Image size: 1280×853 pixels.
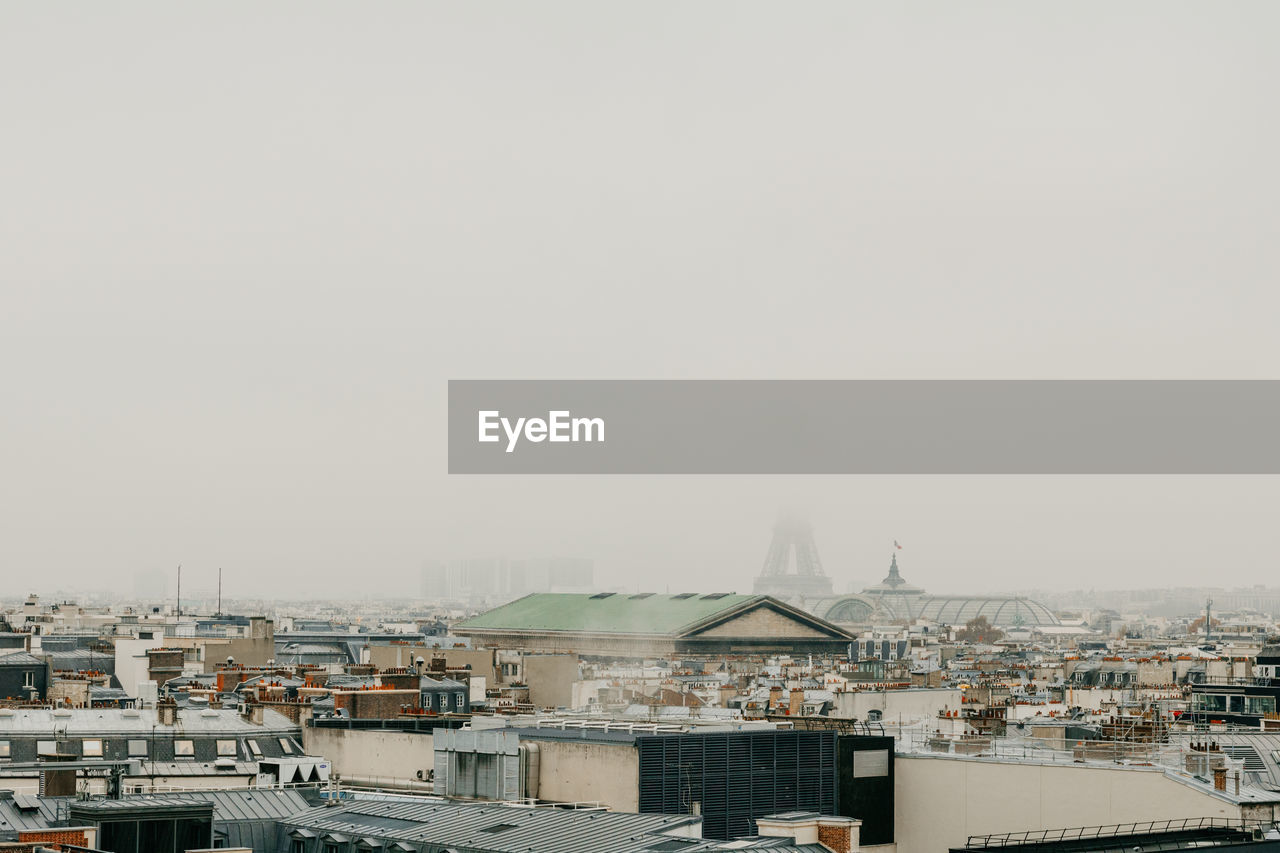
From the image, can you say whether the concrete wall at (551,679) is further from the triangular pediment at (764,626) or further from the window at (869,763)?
the triangular pediment at (764,626)

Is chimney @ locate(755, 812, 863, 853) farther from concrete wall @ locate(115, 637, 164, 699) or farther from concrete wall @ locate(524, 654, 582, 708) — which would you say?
concrete wall @ locate(524, 654, 582, 708)

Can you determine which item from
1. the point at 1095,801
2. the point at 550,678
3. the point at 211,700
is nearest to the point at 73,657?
the point at 550,678

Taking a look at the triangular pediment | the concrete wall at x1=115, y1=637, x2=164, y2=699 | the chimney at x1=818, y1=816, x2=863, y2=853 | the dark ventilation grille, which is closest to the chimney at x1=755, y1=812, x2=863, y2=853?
the chimney at x1=818, y1=816, x2=863, y2=853

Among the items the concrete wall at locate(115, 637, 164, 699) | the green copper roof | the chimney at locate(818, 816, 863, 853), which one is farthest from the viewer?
the green copper roof

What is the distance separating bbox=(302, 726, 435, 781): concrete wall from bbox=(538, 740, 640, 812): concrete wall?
6971 mm

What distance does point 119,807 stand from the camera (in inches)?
960

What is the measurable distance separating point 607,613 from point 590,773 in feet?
382

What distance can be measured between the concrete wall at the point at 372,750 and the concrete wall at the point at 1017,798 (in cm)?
981

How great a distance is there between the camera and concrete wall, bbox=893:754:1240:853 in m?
32.3

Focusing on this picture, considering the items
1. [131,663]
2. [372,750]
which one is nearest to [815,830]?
[372,750]

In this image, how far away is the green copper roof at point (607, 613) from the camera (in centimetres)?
14188

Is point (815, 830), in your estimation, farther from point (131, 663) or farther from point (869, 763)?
point (131, 663)

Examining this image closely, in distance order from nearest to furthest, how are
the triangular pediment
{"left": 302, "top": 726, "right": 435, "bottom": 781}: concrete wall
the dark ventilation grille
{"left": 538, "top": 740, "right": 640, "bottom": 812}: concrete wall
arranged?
{"left": 538, "top": 740, "right": 640, "bottom": 812}: concrete wall, the dark ventilation grille, {"left": 302, "top": 726, "right": 435, "bottom": 781}: concrete wall, the triangular pediment

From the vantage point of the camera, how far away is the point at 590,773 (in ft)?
107
